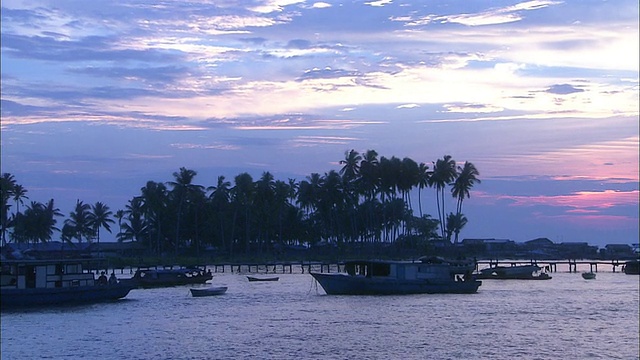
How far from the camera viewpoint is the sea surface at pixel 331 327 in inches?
1673

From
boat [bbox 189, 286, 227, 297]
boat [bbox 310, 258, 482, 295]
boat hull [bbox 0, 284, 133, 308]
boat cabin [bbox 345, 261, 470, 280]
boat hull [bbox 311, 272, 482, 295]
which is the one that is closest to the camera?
boat hull [bbox 0, 284, 133, 308]

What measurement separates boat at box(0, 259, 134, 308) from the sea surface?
1.08 metres

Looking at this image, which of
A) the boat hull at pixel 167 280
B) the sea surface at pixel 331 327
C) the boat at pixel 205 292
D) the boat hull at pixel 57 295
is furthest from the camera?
the boat hull at pixel 167 280

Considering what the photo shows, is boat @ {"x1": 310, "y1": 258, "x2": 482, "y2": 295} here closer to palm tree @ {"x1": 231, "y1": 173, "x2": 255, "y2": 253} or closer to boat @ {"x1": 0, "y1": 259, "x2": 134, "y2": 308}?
boat @ {"x1": 0, "y1": 259, "x2": 134, "y2": 308}

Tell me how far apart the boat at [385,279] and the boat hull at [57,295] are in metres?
18.2

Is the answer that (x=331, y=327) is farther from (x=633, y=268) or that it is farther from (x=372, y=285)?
(x=633, y=268)

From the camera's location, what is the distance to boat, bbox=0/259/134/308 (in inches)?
2418

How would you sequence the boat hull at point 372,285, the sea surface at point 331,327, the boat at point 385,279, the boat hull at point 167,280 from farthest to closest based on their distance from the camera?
the boat hull at point 167,280 → the boat at point 385,279 → the boat hull at point 372,285 → the sea surface at point 331,327

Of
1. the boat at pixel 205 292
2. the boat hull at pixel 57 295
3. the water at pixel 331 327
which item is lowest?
the water at pixel 331 327

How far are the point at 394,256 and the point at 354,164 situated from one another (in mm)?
18828

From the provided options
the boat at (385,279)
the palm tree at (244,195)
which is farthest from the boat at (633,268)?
the palm tree at (244,195)

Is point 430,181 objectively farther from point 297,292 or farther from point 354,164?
point 297,292

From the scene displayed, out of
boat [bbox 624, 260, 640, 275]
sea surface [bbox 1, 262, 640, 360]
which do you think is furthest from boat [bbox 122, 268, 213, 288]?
boat [bbox 624, 260, 640, 275]

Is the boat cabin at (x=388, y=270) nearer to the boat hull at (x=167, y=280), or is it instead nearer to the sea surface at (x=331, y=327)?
the sea surface at (x=331, y=327)
